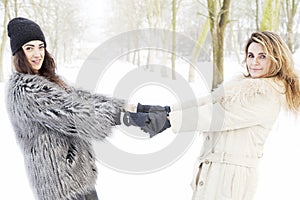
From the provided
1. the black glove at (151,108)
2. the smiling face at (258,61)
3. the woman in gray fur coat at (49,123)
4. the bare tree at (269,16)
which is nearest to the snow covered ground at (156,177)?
the black glove at (151,108)

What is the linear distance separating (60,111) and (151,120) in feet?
1.22

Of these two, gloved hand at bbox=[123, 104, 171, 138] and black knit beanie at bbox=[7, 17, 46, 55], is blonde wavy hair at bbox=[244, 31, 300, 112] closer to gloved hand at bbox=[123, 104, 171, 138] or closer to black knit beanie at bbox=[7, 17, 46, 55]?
gloved hand at bbox=[123, 104, 171, 138]

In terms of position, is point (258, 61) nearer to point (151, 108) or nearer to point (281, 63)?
point (281, 63)

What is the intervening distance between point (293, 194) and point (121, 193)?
1443 mm

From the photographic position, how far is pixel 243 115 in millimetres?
1194

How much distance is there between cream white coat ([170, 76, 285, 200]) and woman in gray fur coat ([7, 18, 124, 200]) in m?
0.31

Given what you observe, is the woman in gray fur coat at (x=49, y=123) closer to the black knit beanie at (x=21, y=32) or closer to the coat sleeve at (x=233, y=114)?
the black knit beanie at (x=21, y=32)

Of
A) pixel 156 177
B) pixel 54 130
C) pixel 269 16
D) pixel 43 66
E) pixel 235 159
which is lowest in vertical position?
pixel 156 177

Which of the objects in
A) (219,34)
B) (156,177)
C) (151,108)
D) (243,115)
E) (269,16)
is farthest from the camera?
(219,34)

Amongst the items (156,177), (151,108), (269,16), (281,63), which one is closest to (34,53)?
(151,108)

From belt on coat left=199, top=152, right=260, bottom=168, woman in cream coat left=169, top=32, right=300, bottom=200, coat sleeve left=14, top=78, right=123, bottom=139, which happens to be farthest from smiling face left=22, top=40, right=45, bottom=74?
belt on coat left=199, top=152, right=260, bottom=168

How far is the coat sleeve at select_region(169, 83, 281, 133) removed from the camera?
3.91ft

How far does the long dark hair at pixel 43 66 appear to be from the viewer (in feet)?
4.24

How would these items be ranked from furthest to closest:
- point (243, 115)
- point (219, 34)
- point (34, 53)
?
point (219, 34) → point (34, 53) → point (243, 115)
